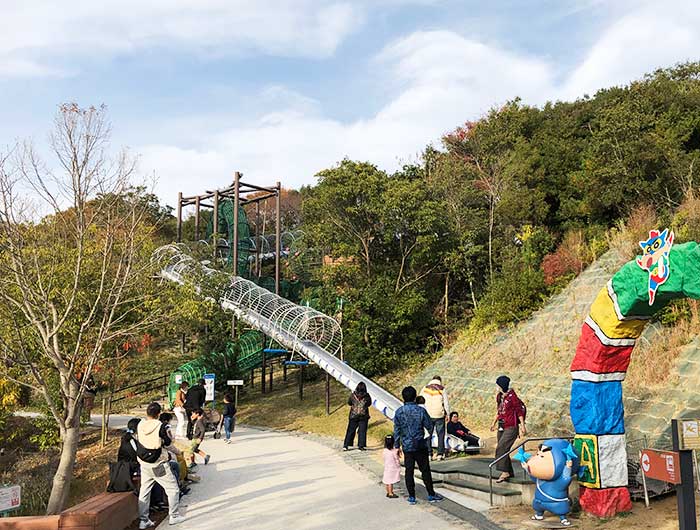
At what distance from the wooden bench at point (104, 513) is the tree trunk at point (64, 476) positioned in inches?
56.3

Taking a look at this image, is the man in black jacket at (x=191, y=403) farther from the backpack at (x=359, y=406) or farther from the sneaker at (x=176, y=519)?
the sneaker at (x=176, y=519)

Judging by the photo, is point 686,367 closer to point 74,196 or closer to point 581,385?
point 581,385

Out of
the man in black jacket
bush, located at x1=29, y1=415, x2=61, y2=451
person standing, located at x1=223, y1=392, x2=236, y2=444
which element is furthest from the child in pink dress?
bush, located at x1=29, y1=415, x2=61, y2=451

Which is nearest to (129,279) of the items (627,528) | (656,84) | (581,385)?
(581,385)

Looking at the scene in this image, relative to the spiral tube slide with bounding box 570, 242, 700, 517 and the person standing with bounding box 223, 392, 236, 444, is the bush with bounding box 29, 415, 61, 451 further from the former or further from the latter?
the spiral tube slide with bounding box 570, 242, 700, 517

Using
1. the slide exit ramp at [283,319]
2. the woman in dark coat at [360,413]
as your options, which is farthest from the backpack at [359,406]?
the slide exit ramp at [283,319]

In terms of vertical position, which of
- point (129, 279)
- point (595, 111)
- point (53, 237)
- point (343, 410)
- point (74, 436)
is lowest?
point (343, 410)

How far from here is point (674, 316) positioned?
1246 centimetres

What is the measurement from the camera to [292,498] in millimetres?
7969

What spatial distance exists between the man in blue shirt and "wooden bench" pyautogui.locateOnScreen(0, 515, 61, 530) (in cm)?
412

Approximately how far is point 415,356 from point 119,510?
14.0 meters

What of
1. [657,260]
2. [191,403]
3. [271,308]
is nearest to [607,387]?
[657,260]

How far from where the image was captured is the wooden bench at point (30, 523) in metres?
5.71

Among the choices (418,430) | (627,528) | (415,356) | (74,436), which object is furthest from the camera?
(415,356)
